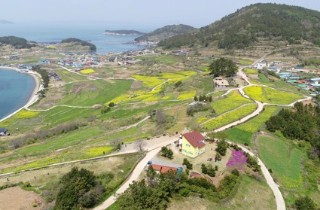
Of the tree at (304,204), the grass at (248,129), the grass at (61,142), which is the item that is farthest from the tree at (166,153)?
the grass at (61,142)

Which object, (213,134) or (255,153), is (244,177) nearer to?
(255,153)

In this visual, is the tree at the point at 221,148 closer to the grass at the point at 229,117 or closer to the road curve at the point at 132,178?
the road curve at the point at 132,178

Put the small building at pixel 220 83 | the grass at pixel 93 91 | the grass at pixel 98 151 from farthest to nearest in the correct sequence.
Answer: the grass at pixel 93 91 → the small building at pixel 220 83 → the grass at pixel 98 151

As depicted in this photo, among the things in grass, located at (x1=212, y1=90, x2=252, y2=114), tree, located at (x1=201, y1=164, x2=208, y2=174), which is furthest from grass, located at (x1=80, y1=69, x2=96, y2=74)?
tree, located at (x1=201, y1=164, x2=208, y2=174)

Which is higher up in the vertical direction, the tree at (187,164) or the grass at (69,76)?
the tree at (187,164)

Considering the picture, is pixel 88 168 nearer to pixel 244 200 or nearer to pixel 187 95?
pixel 244 200

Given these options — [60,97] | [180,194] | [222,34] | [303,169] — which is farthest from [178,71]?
[180,194]
